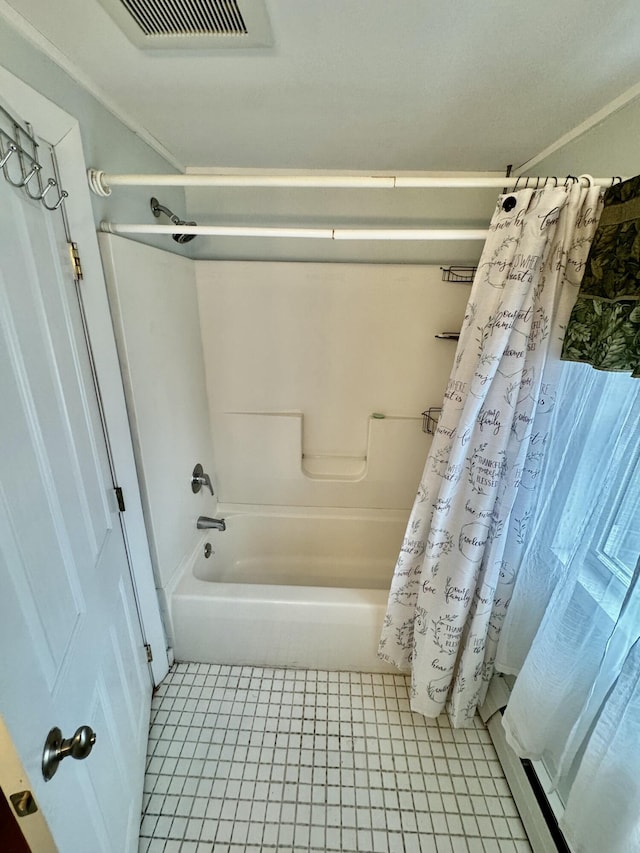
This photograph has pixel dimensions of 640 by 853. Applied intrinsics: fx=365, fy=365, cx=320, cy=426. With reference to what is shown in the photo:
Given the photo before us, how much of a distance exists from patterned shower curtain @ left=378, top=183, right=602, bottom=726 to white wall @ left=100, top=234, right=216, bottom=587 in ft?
3.38

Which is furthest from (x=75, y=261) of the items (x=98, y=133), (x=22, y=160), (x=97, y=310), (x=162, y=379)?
(x=162, y=379)

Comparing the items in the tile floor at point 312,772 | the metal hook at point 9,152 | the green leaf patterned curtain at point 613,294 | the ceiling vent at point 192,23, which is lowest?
the tile floor at point 312,772

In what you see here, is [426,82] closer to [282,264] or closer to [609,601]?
[282,264]

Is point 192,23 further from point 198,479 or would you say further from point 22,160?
point 198,479

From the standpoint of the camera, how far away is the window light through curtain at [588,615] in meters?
0.80

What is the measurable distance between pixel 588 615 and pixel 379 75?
1.56 metres

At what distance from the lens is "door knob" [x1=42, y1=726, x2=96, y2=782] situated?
639 mm

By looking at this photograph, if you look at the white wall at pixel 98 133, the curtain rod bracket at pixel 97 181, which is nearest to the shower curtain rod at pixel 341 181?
the curtain rod bracket at pixel 97 181

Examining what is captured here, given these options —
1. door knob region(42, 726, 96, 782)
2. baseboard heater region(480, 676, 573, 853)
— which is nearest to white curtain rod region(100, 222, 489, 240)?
door knob region(42, 726, 96, 782)

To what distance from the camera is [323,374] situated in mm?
2133

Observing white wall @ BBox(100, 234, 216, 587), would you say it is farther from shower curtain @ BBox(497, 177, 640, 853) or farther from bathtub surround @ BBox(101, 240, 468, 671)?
shower curtain @ BBox(497, 177, 640, 853)

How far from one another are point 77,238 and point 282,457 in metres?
1.51

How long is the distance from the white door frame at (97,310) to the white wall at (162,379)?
2.5 inches

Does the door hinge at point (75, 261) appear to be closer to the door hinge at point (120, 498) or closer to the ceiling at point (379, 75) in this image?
the ceiling at point (379, 75)
